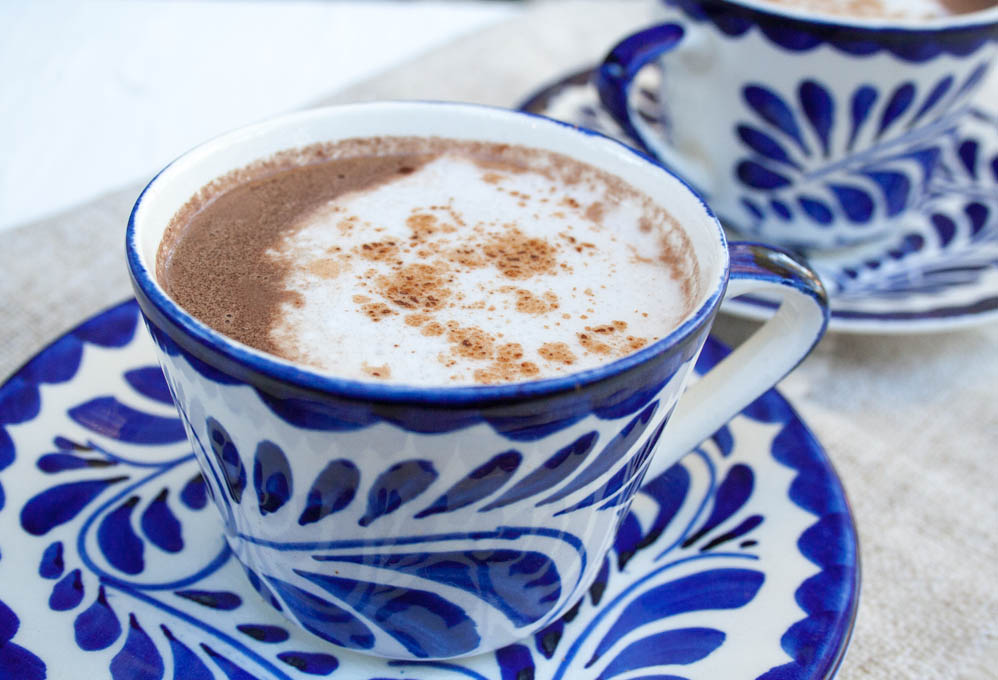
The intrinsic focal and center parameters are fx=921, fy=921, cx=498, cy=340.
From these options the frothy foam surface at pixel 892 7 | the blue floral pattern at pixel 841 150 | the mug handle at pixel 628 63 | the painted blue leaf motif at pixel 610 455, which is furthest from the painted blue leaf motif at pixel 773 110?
the painted blue leaf motif at pixel 610 455

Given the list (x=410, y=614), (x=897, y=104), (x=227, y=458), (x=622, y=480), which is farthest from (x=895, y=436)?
(x=227, y=458)

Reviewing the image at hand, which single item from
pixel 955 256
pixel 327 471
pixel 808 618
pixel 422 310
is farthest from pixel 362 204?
pixel 955 256

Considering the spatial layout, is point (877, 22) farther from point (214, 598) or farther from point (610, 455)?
point (214, 598)

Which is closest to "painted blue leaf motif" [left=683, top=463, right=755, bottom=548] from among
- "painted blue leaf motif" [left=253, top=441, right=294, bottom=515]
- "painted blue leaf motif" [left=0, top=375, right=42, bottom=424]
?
"painted blue leaf motif" [left=253, top=441, right=294, bottom=515]

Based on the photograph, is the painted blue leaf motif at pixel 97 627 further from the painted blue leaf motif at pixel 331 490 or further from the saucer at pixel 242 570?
the painted blue leaf motif at pixel 331 490

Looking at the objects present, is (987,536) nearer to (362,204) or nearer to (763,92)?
(763,92)
